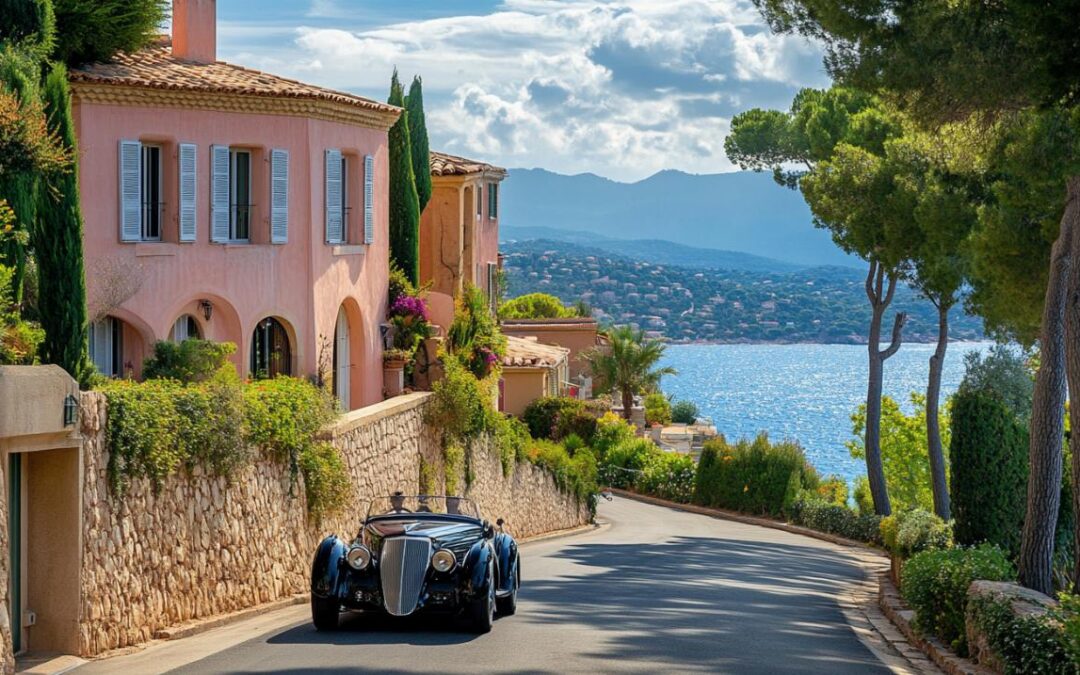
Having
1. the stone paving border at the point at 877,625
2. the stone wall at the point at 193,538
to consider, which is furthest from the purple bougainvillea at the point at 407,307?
the stone paving border at the point at 877,625

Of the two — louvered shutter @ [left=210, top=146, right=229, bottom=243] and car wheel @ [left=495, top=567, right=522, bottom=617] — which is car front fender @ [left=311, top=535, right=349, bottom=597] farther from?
louvered shutter @ [left=210, top=146, right=229, bottom=243]

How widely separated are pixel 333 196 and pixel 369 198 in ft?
4.72

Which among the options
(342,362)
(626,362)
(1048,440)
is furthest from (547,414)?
(1048,440)

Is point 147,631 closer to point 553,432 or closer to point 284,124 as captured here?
point 284,124

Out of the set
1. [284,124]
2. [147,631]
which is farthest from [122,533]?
[284,124]

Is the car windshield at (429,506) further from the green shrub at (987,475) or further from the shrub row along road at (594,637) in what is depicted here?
the green shrub at (987,475)

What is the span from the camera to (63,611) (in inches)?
508

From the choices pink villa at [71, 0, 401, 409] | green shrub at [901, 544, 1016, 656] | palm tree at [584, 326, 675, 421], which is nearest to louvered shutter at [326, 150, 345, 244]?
pink villa at [71, 0, 401, 409]

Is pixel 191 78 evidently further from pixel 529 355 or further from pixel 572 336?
pixel 572 336

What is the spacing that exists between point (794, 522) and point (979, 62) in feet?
102

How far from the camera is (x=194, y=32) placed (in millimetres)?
27078

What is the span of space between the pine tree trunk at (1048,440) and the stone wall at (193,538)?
9.42 meters

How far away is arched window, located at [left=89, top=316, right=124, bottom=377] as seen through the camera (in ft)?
76.7

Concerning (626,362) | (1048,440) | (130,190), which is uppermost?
(130,190)
